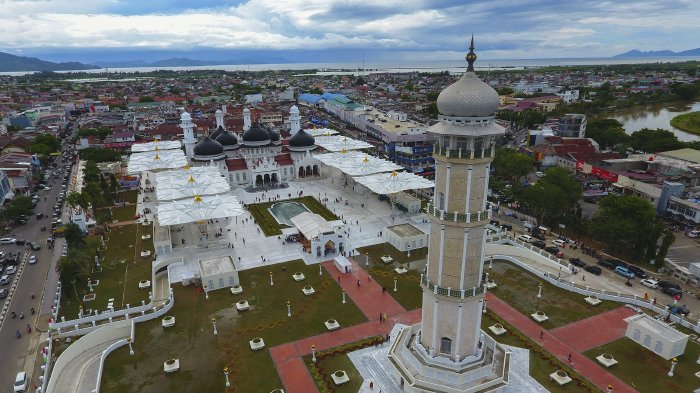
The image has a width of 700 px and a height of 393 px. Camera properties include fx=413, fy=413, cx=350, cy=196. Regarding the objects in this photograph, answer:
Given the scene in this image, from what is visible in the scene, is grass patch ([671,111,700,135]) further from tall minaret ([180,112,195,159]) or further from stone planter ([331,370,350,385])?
stone planter ([331,370,350,385])

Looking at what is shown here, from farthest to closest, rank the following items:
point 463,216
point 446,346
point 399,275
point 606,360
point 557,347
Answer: point 399,275, point 557,347, point 606,360, point 446,346, point 463,216

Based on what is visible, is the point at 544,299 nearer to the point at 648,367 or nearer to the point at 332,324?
the point at 648,367

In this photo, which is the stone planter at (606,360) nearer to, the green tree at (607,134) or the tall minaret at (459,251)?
the tall minaret at (459,251)

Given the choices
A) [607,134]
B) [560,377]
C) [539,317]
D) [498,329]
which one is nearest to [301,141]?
[498,329]

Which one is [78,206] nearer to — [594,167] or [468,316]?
[468,316]

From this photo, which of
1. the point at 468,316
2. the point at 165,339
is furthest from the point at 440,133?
the point at 165,339

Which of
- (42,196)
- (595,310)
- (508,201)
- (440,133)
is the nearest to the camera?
(440,133)
